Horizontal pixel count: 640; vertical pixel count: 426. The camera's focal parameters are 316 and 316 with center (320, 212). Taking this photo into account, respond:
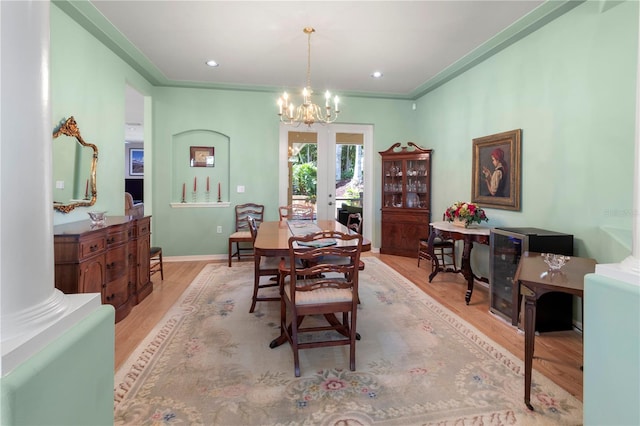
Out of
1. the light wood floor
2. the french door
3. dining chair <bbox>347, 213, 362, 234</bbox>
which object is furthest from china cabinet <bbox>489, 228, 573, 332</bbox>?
the french door

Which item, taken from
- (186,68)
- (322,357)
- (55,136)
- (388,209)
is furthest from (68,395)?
(388,209)

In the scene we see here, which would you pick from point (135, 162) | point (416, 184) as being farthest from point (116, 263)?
point (135, 162)

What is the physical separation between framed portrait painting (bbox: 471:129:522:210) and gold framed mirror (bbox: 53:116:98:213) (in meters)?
4.45

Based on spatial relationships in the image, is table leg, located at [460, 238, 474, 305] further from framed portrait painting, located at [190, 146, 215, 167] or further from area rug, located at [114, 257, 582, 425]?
framed portrait painting, located at [190, 146, 215, 167]

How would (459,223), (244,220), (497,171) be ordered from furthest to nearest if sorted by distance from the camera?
(244,220)
(497,171)
(459,223)

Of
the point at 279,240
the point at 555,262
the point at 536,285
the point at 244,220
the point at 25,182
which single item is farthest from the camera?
the point at 244,220

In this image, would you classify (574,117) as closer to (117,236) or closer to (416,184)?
(416,184)

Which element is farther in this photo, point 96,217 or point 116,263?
point 116,263

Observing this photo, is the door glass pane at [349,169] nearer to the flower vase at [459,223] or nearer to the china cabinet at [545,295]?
the flower vase at [459,223]

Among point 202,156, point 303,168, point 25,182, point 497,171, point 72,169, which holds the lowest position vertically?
point 25,182

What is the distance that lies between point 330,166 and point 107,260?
3.93 m

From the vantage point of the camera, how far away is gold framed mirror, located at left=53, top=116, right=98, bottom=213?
9.18 ft

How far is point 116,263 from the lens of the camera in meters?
2.88

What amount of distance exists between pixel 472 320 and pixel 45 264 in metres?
3.06
